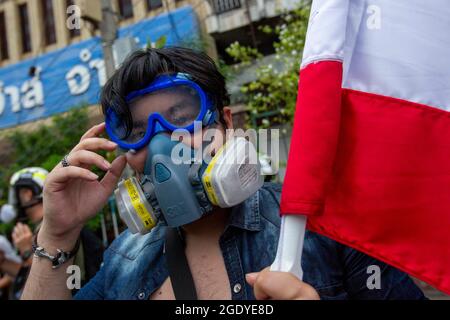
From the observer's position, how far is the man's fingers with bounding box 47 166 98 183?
1495 mm

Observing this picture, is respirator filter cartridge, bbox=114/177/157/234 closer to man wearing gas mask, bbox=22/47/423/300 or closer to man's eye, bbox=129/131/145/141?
man wearing gas mask, bbox=22/47/423/300

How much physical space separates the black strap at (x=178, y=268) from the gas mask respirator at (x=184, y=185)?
8cm

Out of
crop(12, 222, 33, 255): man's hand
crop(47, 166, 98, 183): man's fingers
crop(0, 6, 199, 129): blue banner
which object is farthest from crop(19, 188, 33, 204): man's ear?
crop(0, 6, 199, 129): blue banner

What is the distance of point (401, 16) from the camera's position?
50.7 inches

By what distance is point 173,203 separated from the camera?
1.48 metres

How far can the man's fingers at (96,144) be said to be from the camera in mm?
1552

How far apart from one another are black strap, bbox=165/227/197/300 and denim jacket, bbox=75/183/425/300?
7 cm

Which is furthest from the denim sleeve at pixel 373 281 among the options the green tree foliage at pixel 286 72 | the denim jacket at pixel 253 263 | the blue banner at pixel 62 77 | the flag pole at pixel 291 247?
the blue banner at pixel 62 77

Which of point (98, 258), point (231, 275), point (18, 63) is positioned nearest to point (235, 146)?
point (231, 275)

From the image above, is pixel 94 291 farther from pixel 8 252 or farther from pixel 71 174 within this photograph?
pixel 8 252

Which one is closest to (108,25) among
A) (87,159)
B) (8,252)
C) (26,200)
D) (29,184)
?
(29,184)

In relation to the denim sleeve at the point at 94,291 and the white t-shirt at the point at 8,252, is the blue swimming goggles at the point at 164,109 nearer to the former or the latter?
the denim sleeve at the point at 94,291
